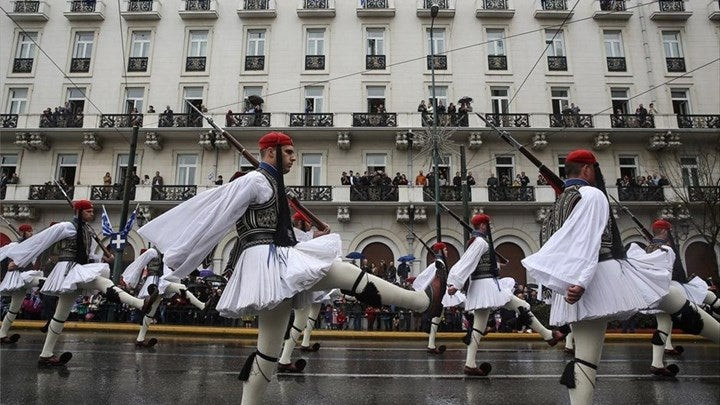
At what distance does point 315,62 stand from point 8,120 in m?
17.4

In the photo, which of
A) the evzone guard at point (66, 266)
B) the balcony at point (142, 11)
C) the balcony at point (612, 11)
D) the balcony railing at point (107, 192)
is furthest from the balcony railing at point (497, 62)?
the evzone guard at point (66, 266)

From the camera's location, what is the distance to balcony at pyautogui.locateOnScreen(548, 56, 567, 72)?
29.1 m

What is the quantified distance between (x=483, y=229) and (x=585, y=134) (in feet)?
72.5

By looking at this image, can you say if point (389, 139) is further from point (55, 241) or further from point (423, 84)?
point (55, 241)

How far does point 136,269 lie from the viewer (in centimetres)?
1112

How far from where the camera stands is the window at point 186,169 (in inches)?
1100

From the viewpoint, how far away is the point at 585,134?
2752cm

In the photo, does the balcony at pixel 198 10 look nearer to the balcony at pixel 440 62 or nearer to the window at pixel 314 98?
the window at pixel 314 98

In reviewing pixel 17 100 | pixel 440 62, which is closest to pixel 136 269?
pixel 440 62

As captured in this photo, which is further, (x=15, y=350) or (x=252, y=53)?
(x=252, y=53)

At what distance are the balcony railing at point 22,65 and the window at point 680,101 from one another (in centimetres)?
3726

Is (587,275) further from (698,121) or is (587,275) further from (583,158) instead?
(698,121)

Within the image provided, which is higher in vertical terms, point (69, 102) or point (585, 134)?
point (69, 102)

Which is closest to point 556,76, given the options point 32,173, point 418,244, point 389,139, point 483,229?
point 389,139
